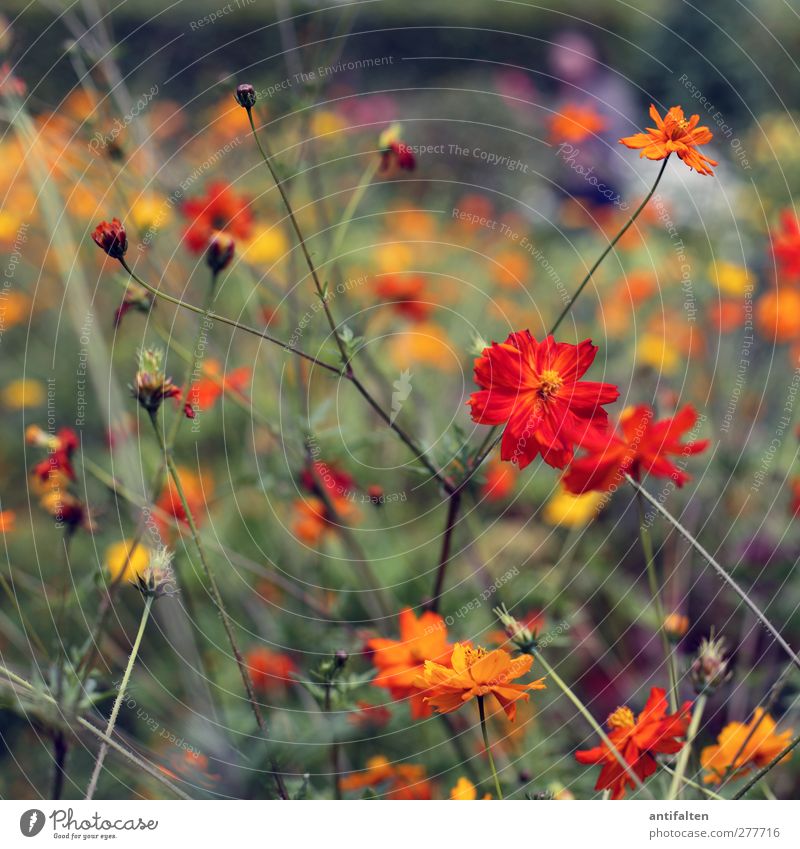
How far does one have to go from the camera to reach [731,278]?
5.59 feet

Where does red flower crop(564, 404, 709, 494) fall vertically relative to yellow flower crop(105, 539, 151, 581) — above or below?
below

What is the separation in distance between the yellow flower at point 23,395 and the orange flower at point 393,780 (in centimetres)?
110

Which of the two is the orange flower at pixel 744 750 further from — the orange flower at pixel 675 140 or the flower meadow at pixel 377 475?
the orange flower at pixel 675 140

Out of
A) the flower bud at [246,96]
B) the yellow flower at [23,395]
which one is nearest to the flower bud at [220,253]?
the flower bud at [246,96]

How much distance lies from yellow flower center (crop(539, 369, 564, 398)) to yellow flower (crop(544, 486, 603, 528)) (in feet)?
2.07

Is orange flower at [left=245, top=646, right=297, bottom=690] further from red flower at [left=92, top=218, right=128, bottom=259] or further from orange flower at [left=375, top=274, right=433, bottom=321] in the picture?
→ red flower at [left=92, top=218, right=128, bottom=259]

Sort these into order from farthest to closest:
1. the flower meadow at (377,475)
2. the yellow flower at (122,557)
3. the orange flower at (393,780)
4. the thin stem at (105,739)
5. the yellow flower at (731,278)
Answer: the yellow flower at (731,278) → the yellow flower at (122,557) → the orange flower at (393,780) → the flower meadow at (377,475) → the thin stem at (105,739)

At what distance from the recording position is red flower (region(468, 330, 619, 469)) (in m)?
0.66

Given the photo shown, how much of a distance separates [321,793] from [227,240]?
599mm

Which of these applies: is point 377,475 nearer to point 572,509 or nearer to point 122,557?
point 572,509

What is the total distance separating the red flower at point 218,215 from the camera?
1073 millimetres

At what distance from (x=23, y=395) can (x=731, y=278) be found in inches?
58.5

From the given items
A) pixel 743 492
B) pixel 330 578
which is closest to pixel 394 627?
pixel 330 578

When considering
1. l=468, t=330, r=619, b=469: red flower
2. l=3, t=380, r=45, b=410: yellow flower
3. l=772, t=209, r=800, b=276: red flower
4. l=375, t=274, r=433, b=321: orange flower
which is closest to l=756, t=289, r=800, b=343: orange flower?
l=772, t=209, r=800, b=276: red flower
